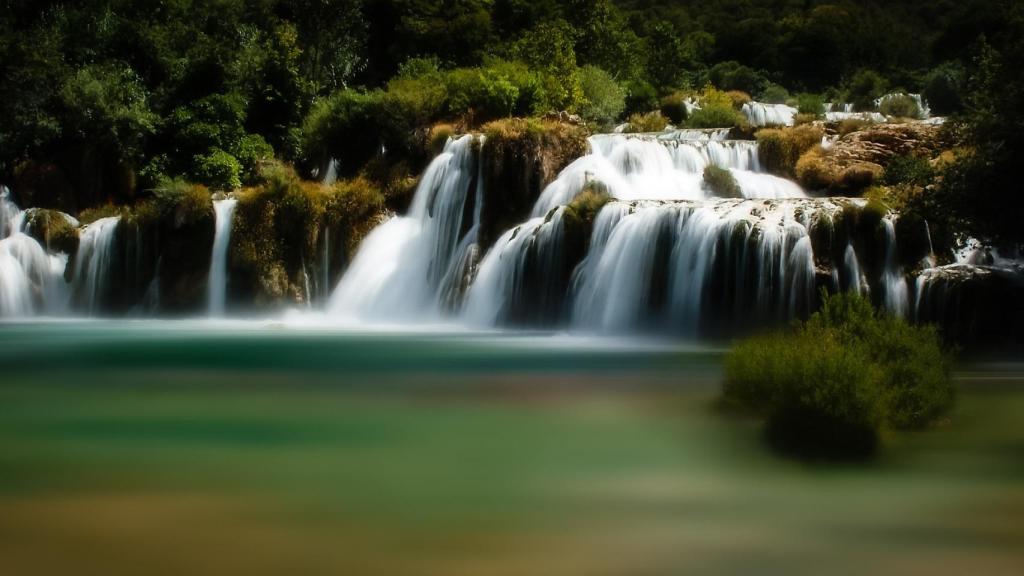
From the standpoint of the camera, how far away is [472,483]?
8141 mm

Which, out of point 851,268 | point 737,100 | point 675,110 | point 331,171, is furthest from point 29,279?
point 737,100

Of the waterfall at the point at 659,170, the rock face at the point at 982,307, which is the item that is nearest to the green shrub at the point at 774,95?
the waterfall at the point at 659,170

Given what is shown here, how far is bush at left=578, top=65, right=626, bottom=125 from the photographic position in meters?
39.3

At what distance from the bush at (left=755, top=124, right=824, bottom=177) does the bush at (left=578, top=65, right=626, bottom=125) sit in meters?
11.6

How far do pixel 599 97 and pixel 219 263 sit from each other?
17795 millimetres

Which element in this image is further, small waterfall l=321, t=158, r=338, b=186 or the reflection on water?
small waterfall l=321, t=158, r=338, b=186

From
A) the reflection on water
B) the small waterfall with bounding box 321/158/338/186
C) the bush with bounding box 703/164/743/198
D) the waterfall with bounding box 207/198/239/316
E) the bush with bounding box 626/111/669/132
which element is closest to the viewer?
the reflection on water

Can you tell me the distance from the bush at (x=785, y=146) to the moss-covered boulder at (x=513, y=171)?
588 centimetres

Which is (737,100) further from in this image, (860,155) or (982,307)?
(982,307)

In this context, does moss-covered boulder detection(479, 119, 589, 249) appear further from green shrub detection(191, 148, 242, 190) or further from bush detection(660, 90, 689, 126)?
bush detection(660, 90, 689, 126)

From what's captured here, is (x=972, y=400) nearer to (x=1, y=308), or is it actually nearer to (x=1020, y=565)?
(x=1020, y=565)

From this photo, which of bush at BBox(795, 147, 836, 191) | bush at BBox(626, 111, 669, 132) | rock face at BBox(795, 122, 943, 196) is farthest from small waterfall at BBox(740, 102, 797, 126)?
bush at BBox(795, 147, 836, 191)

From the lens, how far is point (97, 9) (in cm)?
4181

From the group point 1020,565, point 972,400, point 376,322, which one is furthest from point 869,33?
point 1020,565
